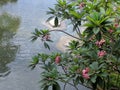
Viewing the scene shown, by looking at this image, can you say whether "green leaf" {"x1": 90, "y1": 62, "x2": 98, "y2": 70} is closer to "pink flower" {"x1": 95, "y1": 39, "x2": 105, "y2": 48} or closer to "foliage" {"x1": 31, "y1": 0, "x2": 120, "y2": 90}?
"foliage" {"x1": 31, "y1": 0, "x2": 120, "y2": 90}

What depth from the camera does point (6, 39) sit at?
274 inches

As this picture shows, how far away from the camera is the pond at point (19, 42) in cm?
509

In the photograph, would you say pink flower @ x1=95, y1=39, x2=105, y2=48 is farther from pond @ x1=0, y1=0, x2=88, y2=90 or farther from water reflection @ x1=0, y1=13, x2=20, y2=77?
water reflection @ x1=0, y1=13, x2=20, y2=77

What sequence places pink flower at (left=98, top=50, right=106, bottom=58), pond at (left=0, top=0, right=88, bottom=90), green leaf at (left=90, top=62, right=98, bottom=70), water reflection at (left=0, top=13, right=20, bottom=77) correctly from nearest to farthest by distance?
green leaf at (left=90, top=62, right=98, bottom=70) < pink flower at (left=98, top=50, right=106, bottom=58) < pond at (left=0, top=0, right=88, bottom=90) < water reflection at (left=0, top=13, right=20, bottom=77)

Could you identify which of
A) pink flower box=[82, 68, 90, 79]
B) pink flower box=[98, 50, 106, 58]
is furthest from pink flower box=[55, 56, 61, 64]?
pink flower box=[82, 68, 90, 79]

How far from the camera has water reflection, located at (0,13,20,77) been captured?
573 centimetres

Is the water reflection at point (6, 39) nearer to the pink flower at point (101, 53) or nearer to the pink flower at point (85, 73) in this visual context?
the pink flower at point (101, 53)

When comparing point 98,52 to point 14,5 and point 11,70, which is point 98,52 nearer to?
point 11,70

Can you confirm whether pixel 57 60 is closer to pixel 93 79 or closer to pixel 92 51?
pixel 92 51

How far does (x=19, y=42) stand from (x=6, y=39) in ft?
1.06

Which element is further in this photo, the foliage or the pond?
the pond

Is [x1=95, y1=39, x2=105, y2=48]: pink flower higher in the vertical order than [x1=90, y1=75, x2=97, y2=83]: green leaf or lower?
higher

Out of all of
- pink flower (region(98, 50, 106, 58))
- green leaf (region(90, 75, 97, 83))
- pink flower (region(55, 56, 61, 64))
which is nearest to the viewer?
green leaf (region(90, 75, 97, 83))

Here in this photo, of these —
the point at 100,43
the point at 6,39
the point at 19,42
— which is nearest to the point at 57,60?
the point at 100,43
